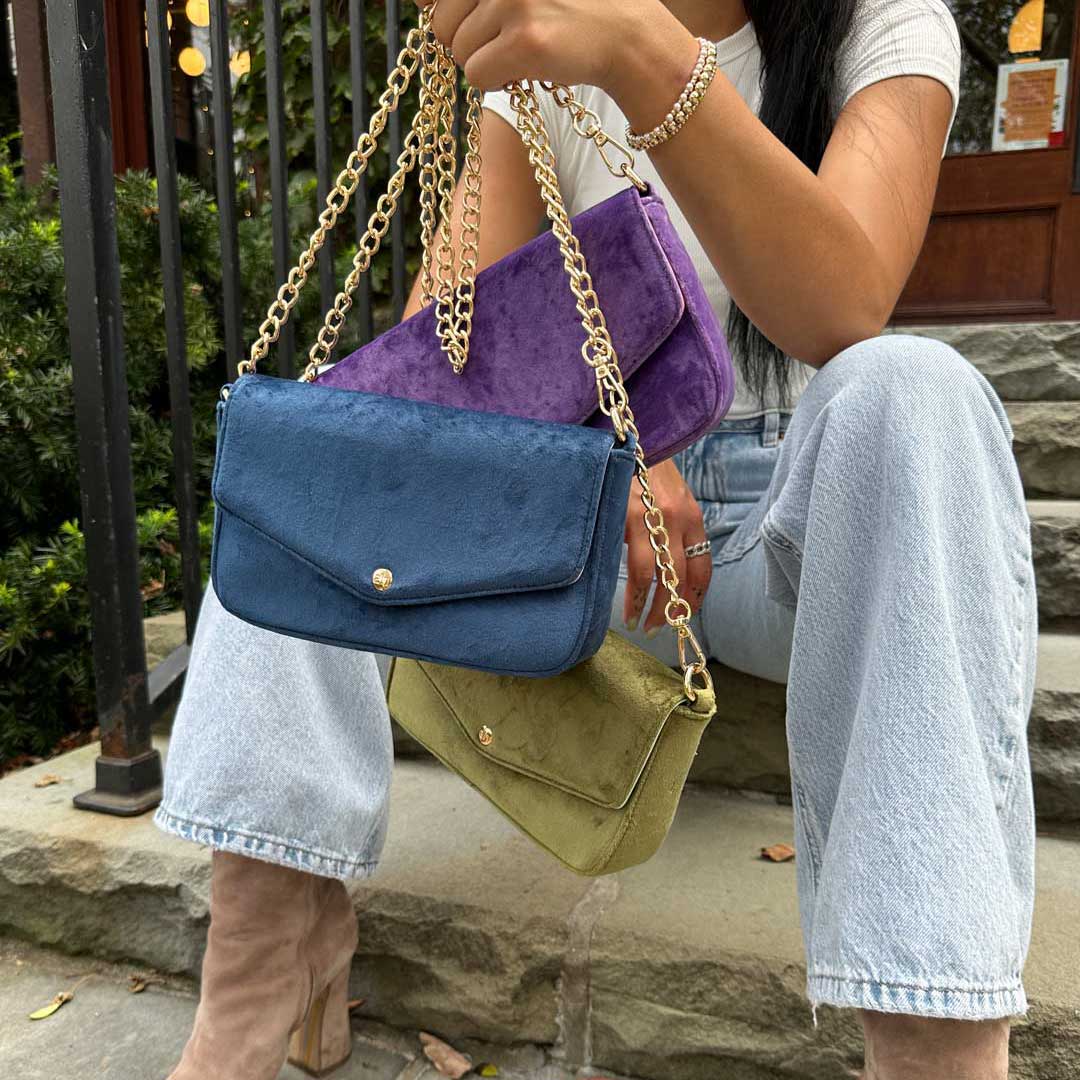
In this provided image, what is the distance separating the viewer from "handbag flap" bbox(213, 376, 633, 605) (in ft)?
2.37

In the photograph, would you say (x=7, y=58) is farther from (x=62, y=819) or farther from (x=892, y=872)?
(x=892, y=872)

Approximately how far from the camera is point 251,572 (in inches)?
32.3

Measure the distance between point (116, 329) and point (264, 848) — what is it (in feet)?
2.88

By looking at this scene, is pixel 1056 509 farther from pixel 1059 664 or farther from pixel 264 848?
pixel 264 848

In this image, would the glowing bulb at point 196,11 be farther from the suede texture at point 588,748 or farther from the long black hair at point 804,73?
the suede texture at point 588,748

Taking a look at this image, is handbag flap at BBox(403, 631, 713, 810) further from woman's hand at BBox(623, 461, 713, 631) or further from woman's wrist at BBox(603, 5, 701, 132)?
woman's wrist at BBox(603, 5, 701, 132)

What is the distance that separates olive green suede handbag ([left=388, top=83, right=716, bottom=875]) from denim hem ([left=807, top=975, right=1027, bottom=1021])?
19 cm

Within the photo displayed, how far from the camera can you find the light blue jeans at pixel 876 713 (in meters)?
0.71

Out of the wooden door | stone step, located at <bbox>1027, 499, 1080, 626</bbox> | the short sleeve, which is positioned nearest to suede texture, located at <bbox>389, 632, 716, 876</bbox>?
the short sleeve

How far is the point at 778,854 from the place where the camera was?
1275 millimetres

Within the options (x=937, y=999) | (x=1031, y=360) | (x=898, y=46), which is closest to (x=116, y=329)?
(x=898, y=46)

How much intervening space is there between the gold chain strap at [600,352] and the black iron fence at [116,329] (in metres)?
0.56

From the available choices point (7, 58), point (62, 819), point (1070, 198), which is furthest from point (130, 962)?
point (7, 58)

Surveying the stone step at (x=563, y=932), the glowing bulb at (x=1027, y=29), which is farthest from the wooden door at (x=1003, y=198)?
the stone step at (x=563, y=932)
